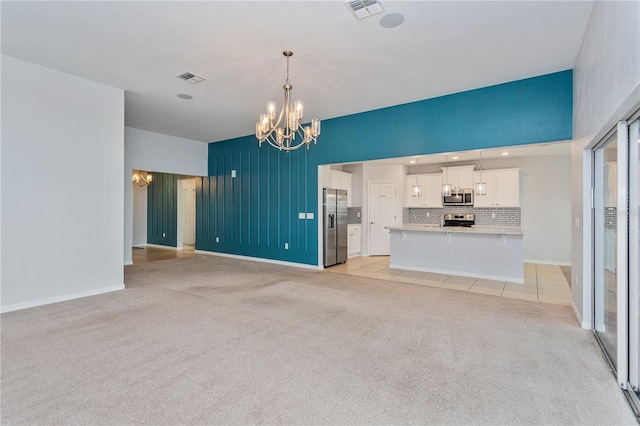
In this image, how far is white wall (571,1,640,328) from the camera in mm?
1835

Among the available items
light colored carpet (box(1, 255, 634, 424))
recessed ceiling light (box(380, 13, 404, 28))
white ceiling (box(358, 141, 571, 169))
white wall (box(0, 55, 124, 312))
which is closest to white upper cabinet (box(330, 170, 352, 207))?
white ceiling (box(358, 141, 571, 169))

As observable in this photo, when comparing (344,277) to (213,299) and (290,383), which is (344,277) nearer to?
(213,299)

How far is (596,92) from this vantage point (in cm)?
275

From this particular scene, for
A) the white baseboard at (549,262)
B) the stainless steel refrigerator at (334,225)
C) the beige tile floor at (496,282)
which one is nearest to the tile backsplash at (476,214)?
the white baseboard at (549,262)

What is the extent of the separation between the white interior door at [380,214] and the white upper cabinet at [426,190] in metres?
0.53

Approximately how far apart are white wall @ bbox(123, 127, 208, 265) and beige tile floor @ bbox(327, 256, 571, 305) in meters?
4.93

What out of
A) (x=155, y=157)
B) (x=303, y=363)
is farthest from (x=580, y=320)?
(x=155, y=157)

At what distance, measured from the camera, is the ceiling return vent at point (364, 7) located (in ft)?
9.11

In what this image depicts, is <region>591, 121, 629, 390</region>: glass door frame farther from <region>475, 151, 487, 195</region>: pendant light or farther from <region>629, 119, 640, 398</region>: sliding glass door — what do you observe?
<region>475, 151, 487, 195</region>: pendant light

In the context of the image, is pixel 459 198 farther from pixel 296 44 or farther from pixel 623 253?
pixel 296 44

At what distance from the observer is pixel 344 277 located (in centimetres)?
593

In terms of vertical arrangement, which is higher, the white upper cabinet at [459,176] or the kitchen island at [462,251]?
the white upper cabinet at [459,176]

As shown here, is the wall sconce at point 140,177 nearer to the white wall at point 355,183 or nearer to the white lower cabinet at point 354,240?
the white wall at point 355,183

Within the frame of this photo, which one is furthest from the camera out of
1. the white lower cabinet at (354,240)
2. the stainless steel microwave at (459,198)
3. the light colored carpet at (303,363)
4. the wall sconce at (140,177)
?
the wall sconce at (140,177)
